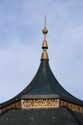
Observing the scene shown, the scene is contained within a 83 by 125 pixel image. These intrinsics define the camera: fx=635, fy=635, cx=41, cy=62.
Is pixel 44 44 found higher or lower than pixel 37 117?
higher

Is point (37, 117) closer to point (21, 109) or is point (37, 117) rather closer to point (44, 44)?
point (21, 109)

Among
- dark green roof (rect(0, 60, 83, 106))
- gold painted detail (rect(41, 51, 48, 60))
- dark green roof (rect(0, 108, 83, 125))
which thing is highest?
→ gold painted detail (rect(41, 51, 48, 60))

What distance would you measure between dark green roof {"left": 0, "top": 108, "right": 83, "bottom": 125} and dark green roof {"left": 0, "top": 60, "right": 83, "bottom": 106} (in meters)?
1.35

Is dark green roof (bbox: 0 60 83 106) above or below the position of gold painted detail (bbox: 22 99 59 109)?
above

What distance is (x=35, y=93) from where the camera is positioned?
5131 centimetres

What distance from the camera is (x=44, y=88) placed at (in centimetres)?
5178

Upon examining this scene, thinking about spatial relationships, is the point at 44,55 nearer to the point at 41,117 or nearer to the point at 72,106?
the point at 72,106

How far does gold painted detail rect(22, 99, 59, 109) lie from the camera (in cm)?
5088

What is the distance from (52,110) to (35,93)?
229 cm

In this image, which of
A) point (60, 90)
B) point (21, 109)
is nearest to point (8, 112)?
point (21, 109)

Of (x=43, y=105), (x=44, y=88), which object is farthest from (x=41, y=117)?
(x=44, y=88)

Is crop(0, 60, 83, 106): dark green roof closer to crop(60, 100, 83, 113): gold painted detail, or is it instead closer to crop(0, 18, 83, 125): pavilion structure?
crop(0, 18, 83, 125): pavilion structure

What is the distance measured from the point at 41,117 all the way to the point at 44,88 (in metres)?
3.39

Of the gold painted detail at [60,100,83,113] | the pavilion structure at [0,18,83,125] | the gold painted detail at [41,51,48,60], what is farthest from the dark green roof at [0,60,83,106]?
the gold painted detail at [41,51,48,60]
